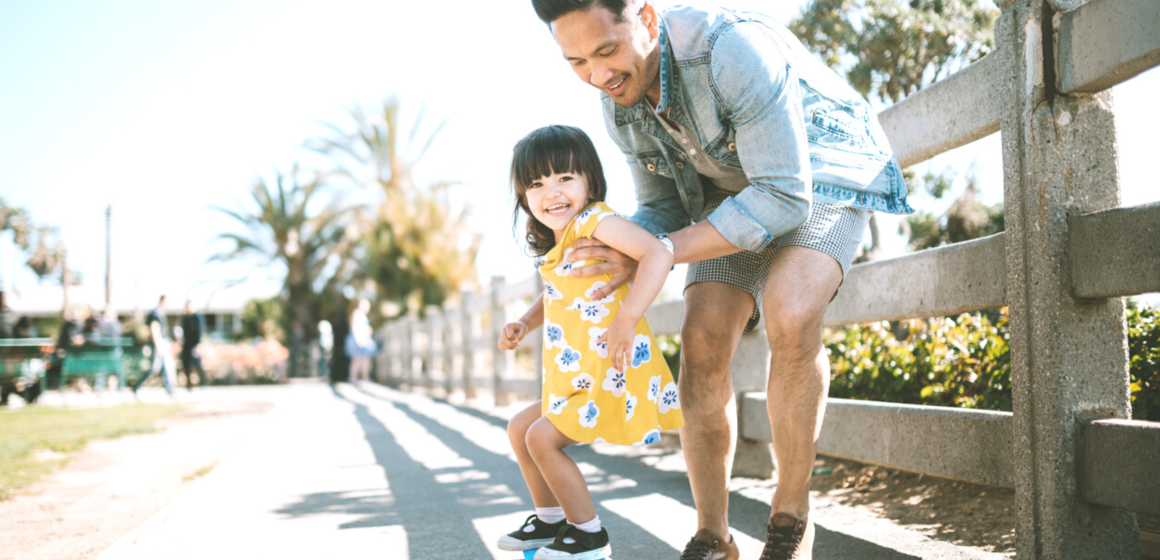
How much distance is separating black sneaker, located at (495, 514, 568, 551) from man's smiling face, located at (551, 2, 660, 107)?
116cm

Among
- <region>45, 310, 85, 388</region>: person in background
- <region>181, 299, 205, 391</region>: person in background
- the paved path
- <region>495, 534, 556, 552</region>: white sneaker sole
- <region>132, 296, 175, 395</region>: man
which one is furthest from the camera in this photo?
<region>181, 299, 205, 391</region>: person in background

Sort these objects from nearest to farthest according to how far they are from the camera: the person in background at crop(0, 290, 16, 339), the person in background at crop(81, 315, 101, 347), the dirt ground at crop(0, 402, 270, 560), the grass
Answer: the dirt ground at crop(0, 402, 270, 560), the grass, the person in background at crop(0, 290, 16, 339), the person in background at crop(81, 315, 101, 347)

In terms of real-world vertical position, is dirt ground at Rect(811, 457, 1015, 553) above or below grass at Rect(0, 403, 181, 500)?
above

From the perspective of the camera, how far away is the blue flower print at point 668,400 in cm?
206

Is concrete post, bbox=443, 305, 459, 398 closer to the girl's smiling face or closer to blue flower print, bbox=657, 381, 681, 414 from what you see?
the girl's smiling face

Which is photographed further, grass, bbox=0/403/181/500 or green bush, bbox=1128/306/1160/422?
grass, bbox=0/403/181/500

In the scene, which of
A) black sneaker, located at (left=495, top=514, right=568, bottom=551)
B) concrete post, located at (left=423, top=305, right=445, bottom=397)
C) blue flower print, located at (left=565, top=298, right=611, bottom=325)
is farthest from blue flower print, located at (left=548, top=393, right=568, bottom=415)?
concrete post, located at (left=423, top=305, right=445, bottom=397)

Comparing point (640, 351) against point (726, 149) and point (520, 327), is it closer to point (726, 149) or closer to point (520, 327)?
point (520, 327)

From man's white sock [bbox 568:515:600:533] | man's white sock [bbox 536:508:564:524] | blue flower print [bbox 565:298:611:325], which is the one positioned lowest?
man's white sock [bbox 536:508:564:524]

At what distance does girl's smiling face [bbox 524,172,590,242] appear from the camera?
2156mm

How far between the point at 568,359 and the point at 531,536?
50 cm

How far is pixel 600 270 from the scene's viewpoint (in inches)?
81.0

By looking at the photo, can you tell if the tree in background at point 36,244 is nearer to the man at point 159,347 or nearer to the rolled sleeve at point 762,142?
the man at point 159,347

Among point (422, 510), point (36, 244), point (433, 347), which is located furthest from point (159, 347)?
point (36, 244)
